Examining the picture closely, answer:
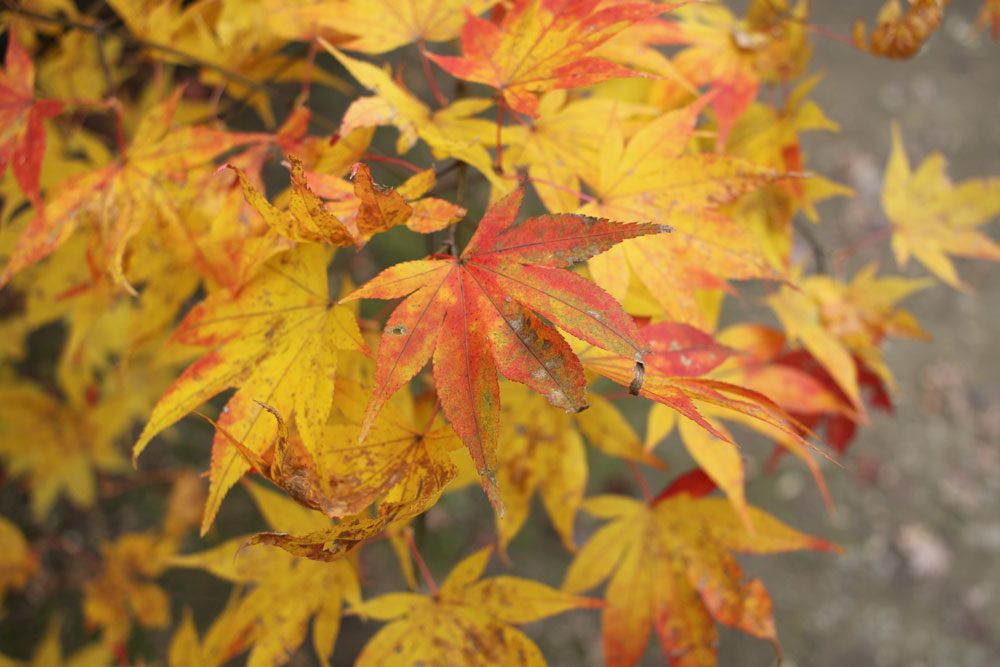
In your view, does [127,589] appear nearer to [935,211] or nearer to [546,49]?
[546,49]

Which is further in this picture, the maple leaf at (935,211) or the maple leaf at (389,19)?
the maple leaf at (935,211)

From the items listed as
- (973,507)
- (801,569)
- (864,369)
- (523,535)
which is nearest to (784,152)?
(864,369)

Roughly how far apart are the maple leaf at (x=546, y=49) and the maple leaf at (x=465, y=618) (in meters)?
0.50

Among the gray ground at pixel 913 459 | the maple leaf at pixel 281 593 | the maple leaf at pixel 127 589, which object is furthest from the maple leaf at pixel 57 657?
the gray ground at pixel 913 459

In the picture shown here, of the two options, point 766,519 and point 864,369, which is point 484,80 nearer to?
point 766,519

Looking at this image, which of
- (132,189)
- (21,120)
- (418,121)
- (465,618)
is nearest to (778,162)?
(418,121)

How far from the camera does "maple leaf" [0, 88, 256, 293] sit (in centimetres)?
69

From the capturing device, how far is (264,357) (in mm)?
582

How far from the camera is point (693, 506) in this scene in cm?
87

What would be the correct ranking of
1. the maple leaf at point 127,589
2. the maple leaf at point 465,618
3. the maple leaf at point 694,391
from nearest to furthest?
the maple leaf at point 694,391
the maple leaf at point 465,618
the maple leaf at point 127,589

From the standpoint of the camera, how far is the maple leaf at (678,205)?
0.64 m

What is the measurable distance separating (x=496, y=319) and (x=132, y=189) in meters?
0.50

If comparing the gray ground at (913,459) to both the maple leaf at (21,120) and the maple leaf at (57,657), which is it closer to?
the maple leaf at (57,657)

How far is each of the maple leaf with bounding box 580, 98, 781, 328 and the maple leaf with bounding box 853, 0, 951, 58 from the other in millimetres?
288
